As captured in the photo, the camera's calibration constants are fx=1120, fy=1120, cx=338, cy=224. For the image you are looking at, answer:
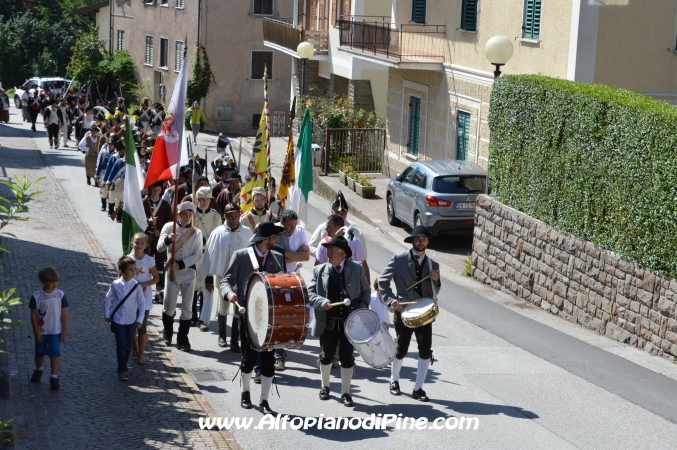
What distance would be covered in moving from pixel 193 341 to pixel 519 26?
1299 cm

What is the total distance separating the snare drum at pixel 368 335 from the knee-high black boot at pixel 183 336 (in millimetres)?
3117

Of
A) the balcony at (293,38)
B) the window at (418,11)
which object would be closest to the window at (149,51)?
the balcony at (293,38)

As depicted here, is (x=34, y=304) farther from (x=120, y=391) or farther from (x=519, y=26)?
(x=519, y=26)

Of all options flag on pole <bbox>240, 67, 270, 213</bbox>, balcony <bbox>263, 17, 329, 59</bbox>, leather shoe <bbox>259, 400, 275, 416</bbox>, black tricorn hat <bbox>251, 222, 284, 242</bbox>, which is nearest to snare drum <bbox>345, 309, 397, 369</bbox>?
leather shoe <bbox>259, 400, 275, 416</bbox>

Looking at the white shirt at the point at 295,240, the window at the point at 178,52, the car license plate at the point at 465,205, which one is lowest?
the car license plate at the point at 465,205

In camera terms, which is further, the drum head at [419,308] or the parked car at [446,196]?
the parked car at [446,196]

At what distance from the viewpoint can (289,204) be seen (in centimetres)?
1747

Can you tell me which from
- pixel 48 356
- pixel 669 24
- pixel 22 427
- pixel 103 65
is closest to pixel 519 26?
pixel 669 24

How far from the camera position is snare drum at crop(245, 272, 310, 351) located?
1000 centimetres

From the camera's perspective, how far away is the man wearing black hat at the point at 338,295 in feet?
35.3

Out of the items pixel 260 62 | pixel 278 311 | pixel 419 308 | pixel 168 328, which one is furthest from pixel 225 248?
pixel 260 62

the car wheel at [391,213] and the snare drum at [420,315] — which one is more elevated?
the snare drum at [420,315]

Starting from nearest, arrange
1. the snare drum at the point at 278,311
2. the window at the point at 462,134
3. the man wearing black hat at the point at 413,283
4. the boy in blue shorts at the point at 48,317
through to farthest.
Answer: the snare drum at the point at 278,311, the boy in blue shorts at the point at 48,317, the man wearing black hat at the point at 413,283, the window at the point at 462,134

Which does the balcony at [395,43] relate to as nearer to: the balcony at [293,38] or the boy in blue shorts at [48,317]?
the balcony at [293,38]
